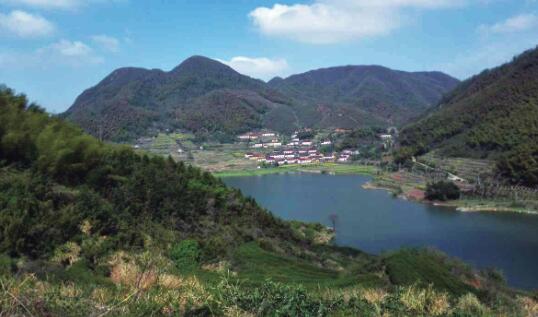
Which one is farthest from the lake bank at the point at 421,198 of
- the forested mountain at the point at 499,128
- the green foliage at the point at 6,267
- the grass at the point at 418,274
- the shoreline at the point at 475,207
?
the green foliage at the point at 6,267

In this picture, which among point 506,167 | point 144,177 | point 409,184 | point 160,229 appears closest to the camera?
point 160,229

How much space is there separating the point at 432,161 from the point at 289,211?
751 inches

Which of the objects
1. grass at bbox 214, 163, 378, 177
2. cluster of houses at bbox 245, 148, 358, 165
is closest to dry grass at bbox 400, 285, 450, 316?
grass at bbox 214, 163, 378, 177

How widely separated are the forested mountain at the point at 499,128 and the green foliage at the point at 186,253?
2967cm

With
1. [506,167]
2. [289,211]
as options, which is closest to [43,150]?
[289,211]

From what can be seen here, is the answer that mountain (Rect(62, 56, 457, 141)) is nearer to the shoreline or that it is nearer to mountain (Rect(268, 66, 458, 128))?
mountain (Rect(268, 66, 458, 128))

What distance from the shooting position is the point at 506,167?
108ft

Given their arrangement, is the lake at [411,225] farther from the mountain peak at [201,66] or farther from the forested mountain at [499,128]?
the mountain peak at [201,66]

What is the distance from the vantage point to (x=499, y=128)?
133 ft

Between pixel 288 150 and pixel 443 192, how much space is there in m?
31.0

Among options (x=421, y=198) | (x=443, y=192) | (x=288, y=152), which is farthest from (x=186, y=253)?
(x=288, y=152)

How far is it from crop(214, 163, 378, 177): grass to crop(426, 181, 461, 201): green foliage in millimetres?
12821

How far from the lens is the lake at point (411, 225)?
748 inches

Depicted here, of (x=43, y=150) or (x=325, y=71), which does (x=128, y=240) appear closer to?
(x=43, y=150)
